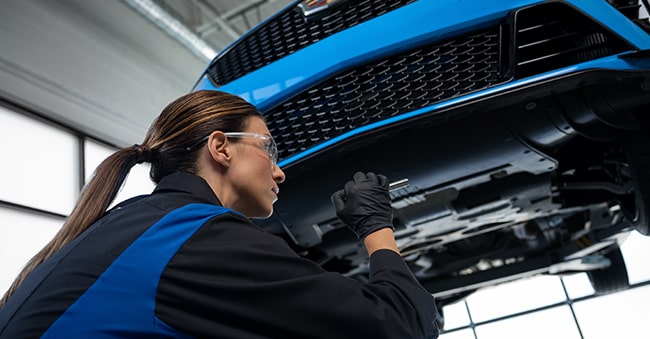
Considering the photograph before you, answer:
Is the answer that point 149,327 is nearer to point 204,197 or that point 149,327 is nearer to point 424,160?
point 204,197

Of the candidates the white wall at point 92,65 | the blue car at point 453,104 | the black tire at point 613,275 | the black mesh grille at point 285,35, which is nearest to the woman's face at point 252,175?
the blue car at point 453,104

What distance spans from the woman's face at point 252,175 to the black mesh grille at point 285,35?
61 centimetres

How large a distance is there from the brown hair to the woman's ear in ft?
0.09

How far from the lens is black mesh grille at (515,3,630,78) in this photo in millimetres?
1387

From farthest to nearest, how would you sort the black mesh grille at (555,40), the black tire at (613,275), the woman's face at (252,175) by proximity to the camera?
the black tire at (613,275) < the black mesh grille at (555,40) < the woman's face at (252,175)

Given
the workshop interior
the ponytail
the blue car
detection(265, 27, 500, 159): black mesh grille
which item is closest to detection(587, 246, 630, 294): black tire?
the workshop interior

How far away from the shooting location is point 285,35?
5.88 feet

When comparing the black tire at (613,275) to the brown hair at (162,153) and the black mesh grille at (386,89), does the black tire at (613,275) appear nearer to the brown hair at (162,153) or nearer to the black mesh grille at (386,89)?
the black mesh grille at (386,89)

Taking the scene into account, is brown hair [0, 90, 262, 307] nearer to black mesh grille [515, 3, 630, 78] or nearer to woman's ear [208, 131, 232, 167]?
woman's ear [208, 131, 232, 167]

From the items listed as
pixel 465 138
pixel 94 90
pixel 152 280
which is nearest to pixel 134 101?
pixel 94 90

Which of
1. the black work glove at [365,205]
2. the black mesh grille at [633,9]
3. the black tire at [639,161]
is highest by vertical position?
the black mesh grille at [633,9]

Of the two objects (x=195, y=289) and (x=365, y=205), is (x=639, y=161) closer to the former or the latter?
(x=365, y=205)

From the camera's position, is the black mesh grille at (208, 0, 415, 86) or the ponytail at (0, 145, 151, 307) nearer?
the ponytail at (0, 145, 151, 307)

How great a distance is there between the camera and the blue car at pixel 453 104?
4.60ft
